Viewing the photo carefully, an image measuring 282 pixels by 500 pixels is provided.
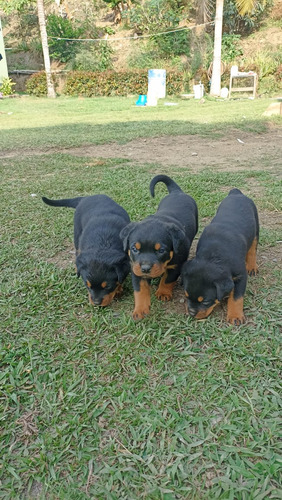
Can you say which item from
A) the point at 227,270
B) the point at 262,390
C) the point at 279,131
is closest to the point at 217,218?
the point at 227,270

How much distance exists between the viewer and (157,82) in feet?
68.8

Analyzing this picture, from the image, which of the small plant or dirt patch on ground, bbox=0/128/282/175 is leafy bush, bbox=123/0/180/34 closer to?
the small plant

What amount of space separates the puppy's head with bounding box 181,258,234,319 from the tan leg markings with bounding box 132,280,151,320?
0.38 metres

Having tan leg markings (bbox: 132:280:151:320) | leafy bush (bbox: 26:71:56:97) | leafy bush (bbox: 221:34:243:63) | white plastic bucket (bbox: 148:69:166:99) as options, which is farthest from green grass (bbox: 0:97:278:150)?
leafy bush (bbox: 221:34:243:63)

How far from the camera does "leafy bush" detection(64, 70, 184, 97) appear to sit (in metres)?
23.4

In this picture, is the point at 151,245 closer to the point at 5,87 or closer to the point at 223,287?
the point at 223,287

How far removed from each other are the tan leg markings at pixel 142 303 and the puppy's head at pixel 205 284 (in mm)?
377

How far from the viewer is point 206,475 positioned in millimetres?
1850

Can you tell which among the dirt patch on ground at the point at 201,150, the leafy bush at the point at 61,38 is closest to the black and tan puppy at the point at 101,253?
the dirt patch on ground at the point at 201,150

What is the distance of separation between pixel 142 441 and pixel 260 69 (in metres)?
25.1

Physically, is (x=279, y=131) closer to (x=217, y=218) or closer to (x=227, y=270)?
(x=217, y=218)

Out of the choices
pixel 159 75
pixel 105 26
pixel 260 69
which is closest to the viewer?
pixel 159 75

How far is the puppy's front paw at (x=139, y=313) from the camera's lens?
2984 millimetres

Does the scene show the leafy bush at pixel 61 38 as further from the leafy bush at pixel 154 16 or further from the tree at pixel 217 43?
the tree at pixel 217 43
